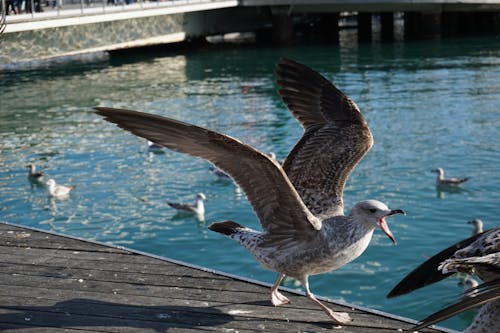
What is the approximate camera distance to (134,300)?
5863 millimetres

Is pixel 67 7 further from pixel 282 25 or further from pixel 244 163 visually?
pixel 244 163

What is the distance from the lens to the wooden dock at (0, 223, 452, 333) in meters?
5.43

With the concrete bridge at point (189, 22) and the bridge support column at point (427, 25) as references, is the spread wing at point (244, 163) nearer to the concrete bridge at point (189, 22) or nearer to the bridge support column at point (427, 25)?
the concrete bridge at point (189, 22)

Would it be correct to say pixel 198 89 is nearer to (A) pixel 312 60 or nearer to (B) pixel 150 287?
(A) pixel 312 60

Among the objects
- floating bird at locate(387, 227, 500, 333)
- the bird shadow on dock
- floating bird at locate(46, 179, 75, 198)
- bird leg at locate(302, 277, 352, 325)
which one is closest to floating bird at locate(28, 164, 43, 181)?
floating bird at locate(46, 179, 75, 198)

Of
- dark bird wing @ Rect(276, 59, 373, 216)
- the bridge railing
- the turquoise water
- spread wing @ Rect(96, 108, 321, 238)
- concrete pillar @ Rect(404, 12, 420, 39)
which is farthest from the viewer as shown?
concrete pillar @ Rect(404, 12, 420, 39)

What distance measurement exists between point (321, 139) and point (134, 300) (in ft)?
6.45

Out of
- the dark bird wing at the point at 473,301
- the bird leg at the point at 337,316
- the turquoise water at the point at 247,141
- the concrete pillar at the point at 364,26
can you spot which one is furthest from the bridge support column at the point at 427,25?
the dark bird wing at the point at 473,301

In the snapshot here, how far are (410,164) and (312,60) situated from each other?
1953cm

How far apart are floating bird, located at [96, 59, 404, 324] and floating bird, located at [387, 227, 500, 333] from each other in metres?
1.09

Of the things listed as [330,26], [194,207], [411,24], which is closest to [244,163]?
[194,207]

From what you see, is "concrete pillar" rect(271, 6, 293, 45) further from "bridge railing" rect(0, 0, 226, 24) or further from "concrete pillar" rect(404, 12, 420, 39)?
"concrete pillar" rect(404, 12, 420, 39)

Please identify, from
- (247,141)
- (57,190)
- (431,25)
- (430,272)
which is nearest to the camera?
(430,272)

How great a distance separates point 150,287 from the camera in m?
6.13
